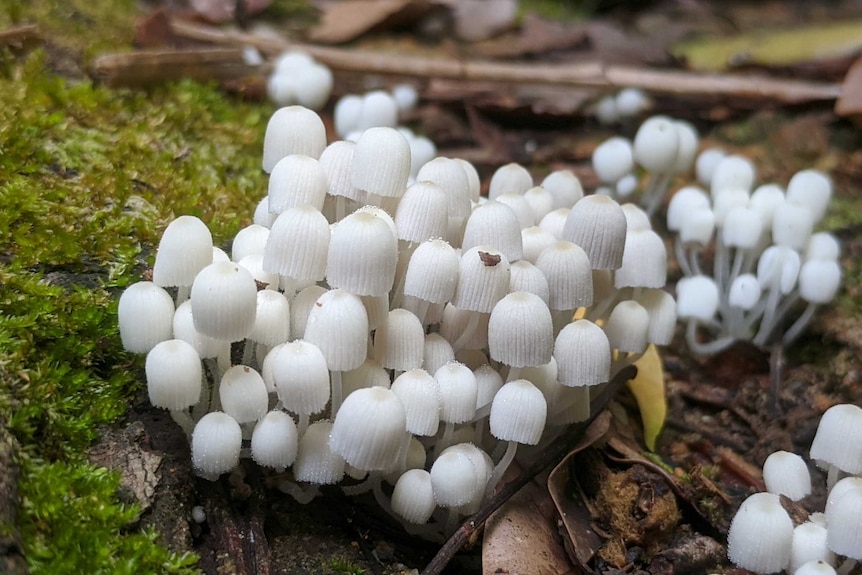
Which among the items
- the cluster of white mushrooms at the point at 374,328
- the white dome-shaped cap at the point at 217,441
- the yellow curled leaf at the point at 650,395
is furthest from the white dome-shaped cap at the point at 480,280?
the yellow curled leaf at the point at 650,395

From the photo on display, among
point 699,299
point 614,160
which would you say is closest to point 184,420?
point 699,299

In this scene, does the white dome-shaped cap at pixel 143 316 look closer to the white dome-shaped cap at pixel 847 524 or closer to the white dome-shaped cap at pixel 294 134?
the white dome-shaped cap at pixel 294 134

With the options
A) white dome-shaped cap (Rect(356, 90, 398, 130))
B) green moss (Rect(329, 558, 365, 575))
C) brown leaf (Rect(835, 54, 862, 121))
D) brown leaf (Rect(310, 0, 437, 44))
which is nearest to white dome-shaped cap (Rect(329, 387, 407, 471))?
green moss (Rect(329, 558, 365, 575))

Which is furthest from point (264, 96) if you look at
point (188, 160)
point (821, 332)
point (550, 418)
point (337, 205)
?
point (821, 332)

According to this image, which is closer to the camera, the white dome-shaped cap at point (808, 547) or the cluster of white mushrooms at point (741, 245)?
the white dome-shaped cap at point (808, 547)

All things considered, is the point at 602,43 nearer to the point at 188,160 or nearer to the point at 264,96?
the point at 264,96

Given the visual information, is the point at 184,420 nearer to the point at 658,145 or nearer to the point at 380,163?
the point at 380,163
